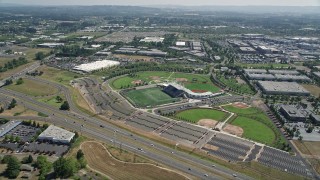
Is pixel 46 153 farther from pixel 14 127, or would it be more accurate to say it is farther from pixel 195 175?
pixel 195 175

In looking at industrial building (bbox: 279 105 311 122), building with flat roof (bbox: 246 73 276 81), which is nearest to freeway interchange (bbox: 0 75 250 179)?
industrial building (bbox: 279 105 311 122)

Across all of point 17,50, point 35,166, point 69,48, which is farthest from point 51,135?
point 17,50

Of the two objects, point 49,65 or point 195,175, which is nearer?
point 195,175

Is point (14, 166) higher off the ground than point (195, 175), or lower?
higher

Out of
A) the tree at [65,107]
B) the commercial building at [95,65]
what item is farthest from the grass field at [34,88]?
the commercial building at [95,65]

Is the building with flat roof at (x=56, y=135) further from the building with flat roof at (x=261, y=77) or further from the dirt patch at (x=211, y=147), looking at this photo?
the building with flat roof at (x=261, y=77)

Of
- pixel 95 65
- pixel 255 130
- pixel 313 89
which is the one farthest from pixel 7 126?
pixel 313 89

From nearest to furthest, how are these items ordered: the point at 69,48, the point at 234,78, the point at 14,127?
1. the point at 14,127
2. the point at 234,78
3. the point at 69,48

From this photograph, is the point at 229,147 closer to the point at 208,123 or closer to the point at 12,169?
the point at 208,123

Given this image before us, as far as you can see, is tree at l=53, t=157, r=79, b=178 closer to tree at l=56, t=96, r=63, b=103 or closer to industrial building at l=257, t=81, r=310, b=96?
tree at l=56, t=96, r=63, b=103
